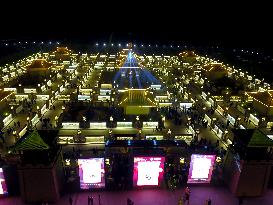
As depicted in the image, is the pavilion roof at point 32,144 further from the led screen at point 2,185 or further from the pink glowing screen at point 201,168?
the pink glowing screen at point 201,168

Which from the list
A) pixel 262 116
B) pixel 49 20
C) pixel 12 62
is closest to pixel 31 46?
pixel 49 20

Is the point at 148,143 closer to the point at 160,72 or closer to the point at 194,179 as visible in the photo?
the point at 194,179

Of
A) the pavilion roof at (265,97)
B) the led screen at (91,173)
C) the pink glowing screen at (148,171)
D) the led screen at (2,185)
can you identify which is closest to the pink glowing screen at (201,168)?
the pink glowing screen at (148,171)

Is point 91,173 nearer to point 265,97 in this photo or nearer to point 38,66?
point 265,97

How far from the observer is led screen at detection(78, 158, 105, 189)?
22172 mm

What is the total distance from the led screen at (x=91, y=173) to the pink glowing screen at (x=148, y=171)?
2739mm

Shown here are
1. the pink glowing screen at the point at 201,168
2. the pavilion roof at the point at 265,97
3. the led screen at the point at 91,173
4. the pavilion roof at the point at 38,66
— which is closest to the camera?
the led screen at the point at 91,173

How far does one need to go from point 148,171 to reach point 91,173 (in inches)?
180

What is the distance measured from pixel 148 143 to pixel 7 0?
9796 cm

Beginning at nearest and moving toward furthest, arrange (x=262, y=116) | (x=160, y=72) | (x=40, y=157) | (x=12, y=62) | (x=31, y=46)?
(x=40, y=157)
(x=262, y=116)
(x=160, y=72)
(x=12, y=62)
(x=31, y=46)

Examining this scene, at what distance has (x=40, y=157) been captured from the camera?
2117cm

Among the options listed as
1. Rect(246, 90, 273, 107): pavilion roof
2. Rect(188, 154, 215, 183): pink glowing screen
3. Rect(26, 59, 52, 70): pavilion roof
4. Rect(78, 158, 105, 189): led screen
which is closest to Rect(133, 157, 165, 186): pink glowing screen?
Rect(188, 154, 215, 183): pink glowing screen

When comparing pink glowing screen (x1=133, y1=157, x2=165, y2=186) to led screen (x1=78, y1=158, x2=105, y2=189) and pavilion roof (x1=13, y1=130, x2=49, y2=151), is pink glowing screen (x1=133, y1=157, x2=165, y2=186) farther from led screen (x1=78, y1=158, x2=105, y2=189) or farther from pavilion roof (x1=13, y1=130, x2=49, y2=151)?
pavilion roof (x1=13, y1=130, x2=49, y2=151)

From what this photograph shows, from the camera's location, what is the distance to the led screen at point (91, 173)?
72.7ft
